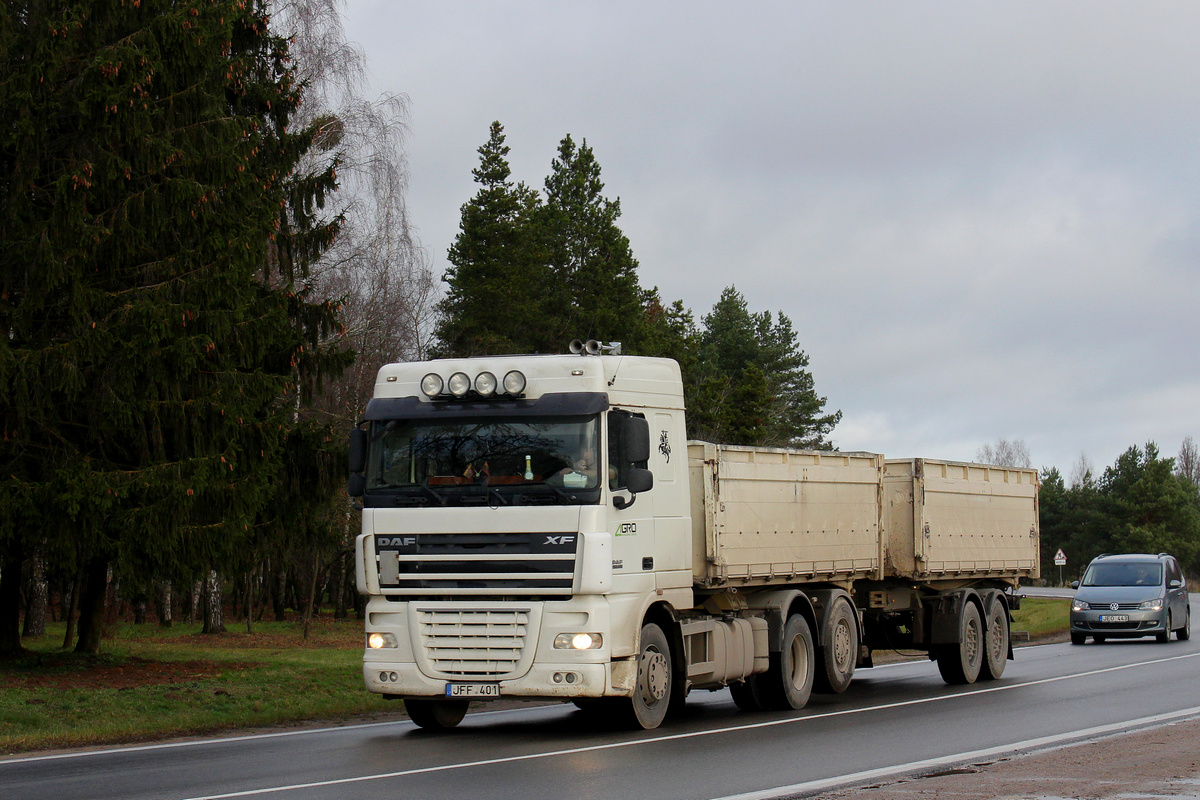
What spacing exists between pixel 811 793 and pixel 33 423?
13.5 m

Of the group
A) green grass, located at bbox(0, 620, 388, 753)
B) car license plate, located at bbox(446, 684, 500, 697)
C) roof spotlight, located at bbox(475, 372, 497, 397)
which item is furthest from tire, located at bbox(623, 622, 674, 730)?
green grass, located at bbox(0, 620, 388, 753)

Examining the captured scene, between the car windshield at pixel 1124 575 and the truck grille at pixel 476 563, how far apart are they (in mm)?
20355

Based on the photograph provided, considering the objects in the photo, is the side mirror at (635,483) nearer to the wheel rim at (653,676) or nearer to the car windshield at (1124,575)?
the wheel rim at (653,676)

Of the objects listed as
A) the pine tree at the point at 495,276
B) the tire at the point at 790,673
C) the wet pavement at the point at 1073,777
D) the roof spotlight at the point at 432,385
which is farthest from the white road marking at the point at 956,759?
the pine tree at the point at 495,276

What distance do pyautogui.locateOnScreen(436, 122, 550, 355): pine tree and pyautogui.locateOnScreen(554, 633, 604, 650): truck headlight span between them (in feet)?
98.7

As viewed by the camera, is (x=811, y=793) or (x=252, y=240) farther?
(x=252, y=240)

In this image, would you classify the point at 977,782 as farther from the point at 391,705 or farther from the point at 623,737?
the point at 391,705

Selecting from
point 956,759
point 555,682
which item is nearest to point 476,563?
point 555,682

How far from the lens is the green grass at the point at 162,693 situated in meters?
14.4

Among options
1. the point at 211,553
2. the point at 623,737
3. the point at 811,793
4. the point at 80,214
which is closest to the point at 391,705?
the point at 211,553

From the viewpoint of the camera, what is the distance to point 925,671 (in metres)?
22.4

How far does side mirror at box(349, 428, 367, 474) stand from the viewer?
1296 cm

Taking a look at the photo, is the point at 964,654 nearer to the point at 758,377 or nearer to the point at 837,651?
the point at 837,651

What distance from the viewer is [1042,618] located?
42.4 meters
